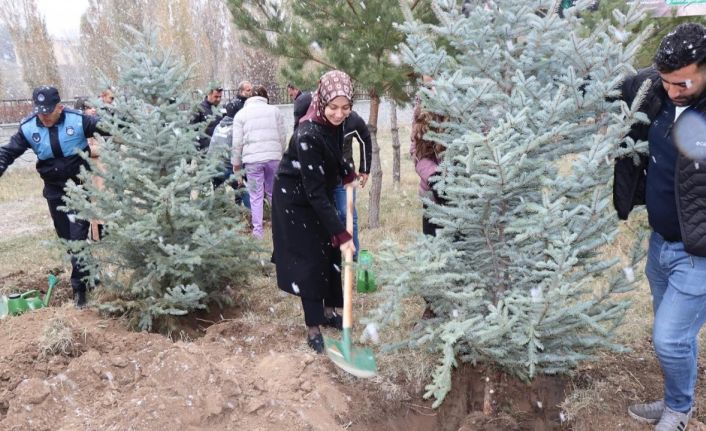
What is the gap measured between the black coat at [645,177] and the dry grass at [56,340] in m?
3.39

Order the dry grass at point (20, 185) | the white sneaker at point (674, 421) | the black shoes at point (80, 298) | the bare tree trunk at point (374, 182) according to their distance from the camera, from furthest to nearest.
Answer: the dry grass at point (20, 185) → the bare tree trunk at point (374, 182) → the black shoes at point (80, 298) → the white sneaker at point (674, 421)

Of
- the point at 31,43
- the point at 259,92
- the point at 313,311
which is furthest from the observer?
the point at 31,43

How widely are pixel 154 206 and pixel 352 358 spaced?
188 cm

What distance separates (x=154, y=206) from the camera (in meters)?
4.07

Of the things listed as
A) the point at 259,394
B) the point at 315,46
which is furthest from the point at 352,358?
the point at 315,46

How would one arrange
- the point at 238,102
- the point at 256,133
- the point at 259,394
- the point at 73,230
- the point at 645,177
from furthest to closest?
the point at 238,102, the point at 256,133, the point at 73,230, the point at 259,394, the point at 645,177

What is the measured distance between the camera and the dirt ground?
286cm

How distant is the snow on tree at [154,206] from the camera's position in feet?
13.1

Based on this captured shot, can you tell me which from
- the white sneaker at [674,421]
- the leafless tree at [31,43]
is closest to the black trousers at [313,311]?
the white sneaker at [674,421]

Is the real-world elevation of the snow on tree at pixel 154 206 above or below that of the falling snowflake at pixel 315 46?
below

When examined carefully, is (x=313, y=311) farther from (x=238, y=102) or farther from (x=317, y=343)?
(x=238, y=102)

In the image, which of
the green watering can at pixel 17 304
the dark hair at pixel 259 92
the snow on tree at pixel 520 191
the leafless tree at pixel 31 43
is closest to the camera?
the snow on tree at pixel 520 191

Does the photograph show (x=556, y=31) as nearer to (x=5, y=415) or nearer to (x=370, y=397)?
(x=370, y=397)

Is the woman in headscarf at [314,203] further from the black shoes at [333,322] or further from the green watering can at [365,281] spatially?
the green watering can at [365,281]
